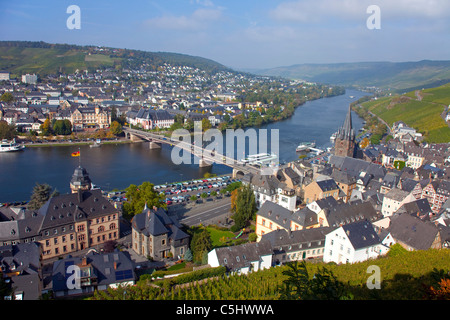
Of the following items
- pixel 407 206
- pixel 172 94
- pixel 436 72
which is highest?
pixel 436 72

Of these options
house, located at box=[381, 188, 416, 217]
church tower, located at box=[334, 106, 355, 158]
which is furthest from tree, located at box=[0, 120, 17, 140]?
house, located at box=[381, 188, 416, 217]

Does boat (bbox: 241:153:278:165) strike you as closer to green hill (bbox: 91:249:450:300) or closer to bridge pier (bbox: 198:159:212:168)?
bridge pier (bbox: 198:159:212:168)

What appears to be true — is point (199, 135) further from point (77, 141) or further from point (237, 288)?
point (237, 288)

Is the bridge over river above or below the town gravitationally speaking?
above

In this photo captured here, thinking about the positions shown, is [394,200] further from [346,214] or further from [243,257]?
[243,257]

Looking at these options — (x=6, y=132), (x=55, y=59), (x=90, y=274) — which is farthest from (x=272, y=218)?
(x=55, y=59)
